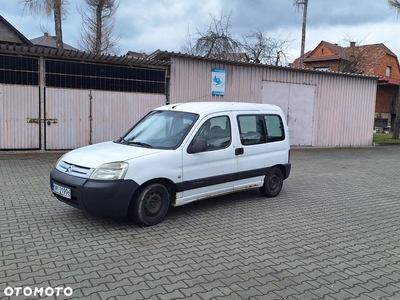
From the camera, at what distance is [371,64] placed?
40281mm

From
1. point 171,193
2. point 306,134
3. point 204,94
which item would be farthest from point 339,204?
point 306,134

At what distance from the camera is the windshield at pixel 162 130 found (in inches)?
219

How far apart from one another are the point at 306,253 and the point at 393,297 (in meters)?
1.14

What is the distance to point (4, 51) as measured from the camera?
10680 millimetres

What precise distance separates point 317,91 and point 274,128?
1030cm

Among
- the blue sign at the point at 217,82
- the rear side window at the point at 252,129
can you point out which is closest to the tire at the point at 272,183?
the rear side window at the point at 252,129

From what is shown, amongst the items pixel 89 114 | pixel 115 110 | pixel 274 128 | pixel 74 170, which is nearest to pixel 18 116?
pixel 89 114

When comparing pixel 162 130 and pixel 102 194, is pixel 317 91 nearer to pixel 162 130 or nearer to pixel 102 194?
pixel 162 130

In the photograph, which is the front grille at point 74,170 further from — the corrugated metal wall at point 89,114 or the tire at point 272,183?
the corrugated metal wall at point 89,114

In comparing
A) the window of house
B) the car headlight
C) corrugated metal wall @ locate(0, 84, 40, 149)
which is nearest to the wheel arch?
the car headlight

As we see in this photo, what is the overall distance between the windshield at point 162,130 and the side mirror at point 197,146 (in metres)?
0.19

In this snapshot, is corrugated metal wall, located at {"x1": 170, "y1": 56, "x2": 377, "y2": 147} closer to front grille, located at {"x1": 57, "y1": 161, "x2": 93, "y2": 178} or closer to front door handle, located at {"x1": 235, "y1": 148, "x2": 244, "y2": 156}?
front door handle, located at {"x1": 235, "y1": 148, "x2": 244, "y2": 156}

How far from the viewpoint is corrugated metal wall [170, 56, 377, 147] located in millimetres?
13258

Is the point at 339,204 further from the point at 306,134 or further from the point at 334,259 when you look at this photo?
the point at 306,134
